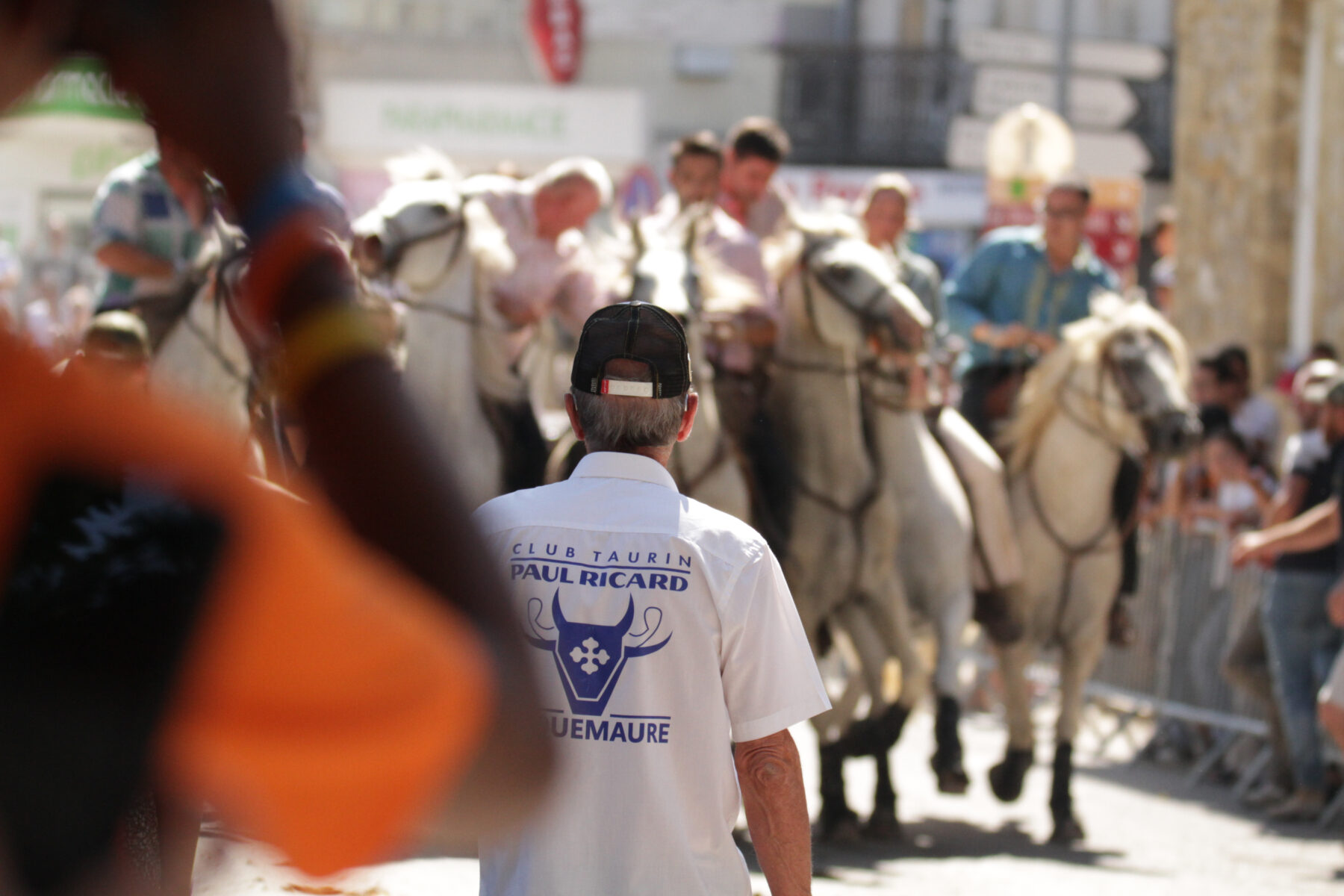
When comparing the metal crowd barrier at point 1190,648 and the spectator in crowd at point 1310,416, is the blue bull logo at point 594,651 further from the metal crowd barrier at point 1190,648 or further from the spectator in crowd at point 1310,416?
the metal crowd barrier at point 1190,648

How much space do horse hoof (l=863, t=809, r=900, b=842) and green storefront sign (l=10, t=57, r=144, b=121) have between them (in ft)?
22.7

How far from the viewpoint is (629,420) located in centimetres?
282

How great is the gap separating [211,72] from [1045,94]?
42.3 ft

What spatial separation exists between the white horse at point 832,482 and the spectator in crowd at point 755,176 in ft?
1.64

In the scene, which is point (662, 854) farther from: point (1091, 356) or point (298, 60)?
point (1091, 356)

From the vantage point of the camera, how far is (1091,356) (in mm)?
8375

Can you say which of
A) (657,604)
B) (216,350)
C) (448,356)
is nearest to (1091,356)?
(448,356)

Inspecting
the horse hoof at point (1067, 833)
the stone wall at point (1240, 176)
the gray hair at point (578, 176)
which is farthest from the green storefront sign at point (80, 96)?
the stone wall at point (1240, 176)

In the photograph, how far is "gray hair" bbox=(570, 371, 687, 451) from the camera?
9.27ft

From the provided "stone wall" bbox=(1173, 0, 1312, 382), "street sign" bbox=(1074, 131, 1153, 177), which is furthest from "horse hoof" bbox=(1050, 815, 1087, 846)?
"stone wall" bbox=(1173, 0, 1312, 382)

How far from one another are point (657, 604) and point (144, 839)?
1482 millimetres

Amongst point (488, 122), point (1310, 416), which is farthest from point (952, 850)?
point (488, 122)

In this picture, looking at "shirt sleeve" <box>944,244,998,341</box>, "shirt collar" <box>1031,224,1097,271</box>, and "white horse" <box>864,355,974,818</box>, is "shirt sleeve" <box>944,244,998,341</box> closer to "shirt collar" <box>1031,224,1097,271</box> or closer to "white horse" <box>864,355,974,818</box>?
"shirt collar" <box>1031,224,1097,271</box>

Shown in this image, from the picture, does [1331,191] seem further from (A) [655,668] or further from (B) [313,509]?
(B) [313,509]
